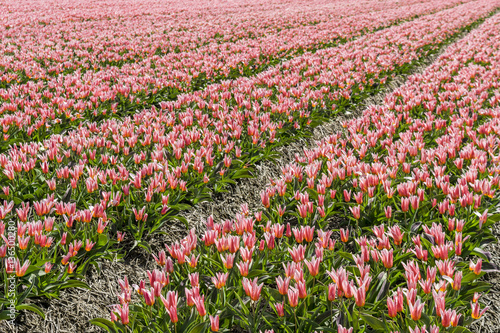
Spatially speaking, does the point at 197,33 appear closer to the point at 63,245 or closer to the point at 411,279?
the point at 63,245

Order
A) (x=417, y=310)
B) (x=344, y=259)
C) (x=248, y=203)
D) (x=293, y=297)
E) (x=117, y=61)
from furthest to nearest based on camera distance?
(x=117, y=61) → (x=248, y=203) → (x=344, y=259) → (x=293, y=297) → (x=417, y=310)

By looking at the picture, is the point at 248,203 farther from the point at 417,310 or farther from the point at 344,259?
the point at 417,310

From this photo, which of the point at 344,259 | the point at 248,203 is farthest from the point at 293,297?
the point at 248,203

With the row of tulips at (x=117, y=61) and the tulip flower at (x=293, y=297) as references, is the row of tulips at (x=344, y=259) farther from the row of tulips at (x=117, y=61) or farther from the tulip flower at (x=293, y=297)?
the row of tulips at (x=117, y=61)

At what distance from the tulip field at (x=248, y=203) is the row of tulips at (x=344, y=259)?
16mm

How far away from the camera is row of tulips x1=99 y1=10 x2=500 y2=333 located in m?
2.26

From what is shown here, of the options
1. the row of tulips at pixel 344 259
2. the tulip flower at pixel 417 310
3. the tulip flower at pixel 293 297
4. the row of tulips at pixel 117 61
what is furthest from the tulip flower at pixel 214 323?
the row of tulips at pixel 117 61

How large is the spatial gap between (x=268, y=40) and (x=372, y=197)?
1263cm

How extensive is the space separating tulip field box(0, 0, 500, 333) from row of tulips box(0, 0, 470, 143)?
3.1 inches

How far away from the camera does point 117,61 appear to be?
443 inches

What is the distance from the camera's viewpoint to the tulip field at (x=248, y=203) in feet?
7.90

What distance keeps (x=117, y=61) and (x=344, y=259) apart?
10.4 m

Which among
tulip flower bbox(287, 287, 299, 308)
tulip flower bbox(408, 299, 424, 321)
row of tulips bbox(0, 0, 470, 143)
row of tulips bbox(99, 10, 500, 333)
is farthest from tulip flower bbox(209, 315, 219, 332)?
row of tulips bbox(0, 0, 470, 143)

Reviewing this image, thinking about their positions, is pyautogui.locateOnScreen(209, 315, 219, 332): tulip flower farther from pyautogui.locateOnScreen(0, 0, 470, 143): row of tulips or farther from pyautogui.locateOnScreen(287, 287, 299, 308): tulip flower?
pyautogui.locateOnScreen(0, 0, 470, 143): row of tulips
